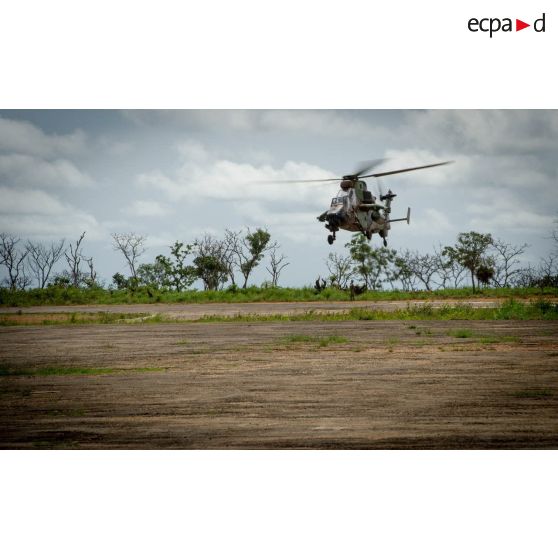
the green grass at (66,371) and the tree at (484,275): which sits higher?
the tree at (484,275)

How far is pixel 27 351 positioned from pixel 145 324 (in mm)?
6447

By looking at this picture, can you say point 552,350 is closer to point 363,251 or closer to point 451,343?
point 451,343

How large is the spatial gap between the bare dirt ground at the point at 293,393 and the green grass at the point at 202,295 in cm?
1856

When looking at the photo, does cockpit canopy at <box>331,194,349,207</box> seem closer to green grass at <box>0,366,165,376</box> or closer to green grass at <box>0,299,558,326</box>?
green grass at <box>0,299,558,326</box>

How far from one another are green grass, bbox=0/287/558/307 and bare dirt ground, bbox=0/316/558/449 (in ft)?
60.9

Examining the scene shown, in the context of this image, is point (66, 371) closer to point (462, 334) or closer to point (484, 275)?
point (462, 334)

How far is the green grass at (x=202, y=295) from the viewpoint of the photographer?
1250 inches

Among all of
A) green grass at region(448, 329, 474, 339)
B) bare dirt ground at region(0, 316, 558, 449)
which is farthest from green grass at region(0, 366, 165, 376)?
green grass at region(448, 329, 474, 339)

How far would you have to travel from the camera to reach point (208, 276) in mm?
40312

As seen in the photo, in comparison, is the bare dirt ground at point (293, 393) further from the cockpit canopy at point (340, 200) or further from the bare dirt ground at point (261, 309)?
the cockpit canopy at point (340, 200)

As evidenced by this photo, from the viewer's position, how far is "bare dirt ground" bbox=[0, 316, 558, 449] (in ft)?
19.2

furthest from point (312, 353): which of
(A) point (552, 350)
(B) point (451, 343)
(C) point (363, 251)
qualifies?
(C) point (363, 251)

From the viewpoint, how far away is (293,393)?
7570mm

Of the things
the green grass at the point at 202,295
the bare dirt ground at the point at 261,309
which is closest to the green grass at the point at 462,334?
Answer: the bare dirt ground at the point at 261,309
